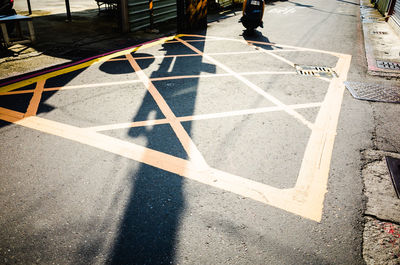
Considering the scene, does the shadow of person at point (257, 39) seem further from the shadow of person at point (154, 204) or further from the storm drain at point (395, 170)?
the storm drain at point (395, 170)

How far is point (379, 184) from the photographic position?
3092mm

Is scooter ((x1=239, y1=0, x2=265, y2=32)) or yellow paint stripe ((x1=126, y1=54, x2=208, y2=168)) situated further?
scooter ((x1=239, y1=0, x2=265, y2=32))

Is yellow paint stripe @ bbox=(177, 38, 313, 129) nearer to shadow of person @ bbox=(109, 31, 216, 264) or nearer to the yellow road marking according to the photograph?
the yellow road marking

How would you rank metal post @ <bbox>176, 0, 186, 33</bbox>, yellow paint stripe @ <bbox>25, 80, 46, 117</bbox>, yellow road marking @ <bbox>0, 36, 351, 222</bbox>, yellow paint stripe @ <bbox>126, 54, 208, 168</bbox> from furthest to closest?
metal post @ <bbox>176, 0, 186, 33</bbox> < yellow paint stripe @ <bbox>25, 80, 46, 117</bbox> < yellow paint stripe @ <bbox>126, 54, 208, 168</bbox> < yellow road marking @ <bbox>0, 36, 351, 222</bbox>

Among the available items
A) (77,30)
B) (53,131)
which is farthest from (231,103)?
(77,30)

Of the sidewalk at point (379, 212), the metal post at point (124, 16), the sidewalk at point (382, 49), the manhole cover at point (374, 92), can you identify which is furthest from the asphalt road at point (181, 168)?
the metal post at point (124, 16)

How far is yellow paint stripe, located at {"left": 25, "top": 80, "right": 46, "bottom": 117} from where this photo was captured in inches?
169

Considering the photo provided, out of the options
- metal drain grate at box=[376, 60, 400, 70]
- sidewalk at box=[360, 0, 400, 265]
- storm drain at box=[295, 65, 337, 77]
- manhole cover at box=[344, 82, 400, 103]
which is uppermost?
metal drain grate at box=[376, 60, 400, 70]

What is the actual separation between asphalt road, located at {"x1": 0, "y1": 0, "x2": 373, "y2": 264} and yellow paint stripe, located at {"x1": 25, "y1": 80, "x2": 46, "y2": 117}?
1.3 inches

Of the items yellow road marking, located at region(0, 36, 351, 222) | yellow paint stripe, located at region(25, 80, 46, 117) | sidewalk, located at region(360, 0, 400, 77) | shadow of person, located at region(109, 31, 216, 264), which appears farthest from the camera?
sidewalk, located at region(360, 0, 400, 77)

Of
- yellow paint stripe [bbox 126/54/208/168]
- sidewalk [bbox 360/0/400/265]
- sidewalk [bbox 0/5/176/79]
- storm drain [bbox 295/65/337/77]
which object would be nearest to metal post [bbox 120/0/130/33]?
sidewalk [bbox 0/5/176/79]

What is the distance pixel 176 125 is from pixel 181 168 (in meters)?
1.04

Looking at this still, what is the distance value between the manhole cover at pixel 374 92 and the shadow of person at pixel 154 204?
355 centimetres

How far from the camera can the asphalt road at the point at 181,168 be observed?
233 cm
